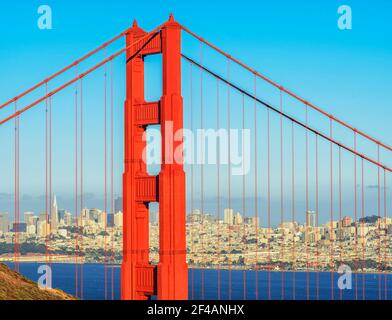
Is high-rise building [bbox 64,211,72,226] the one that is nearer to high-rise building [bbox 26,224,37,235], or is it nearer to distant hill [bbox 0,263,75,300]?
high-rise building [bbox 26,224,37,235]

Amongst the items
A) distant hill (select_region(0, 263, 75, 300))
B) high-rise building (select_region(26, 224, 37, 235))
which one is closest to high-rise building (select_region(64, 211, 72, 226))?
high-rise building (select_region(26, 224, 37, 235))
